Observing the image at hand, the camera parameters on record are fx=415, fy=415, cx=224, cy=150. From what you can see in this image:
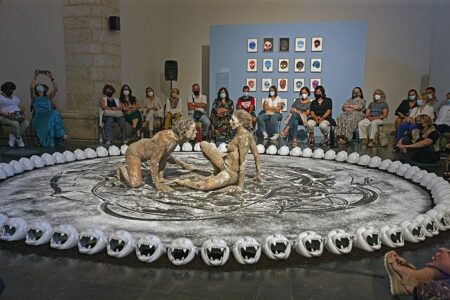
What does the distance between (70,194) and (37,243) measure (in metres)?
1.43

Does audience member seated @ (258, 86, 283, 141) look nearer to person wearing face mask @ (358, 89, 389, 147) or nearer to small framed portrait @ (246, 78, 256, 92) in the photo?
small framed portrait @ (246, 78, 256, 92)

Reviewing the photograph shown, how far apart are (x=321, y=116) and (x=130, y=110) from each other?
4431mm

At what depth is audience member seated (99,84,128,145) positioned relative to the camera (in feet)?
30.8

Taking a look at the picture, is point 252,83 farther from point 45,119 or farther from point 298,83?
point 45,119

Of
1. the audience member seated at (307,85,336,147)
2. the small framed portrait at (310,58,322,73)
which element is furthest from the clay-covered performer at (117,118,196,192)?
the small framed portrait at (310,58,322,73)

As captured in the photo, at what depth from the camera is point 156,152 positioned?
452cm

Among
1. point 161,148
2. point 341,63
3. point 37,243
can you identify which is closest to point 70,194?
point 161,148

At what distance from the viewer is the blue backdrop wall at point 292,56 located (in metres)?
10.8

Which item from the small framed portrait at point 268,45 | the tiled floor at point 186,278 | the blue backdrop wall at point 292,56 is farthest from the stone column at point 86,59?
the tiled floor at point 186,278

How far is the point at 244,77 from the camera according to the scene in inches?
452

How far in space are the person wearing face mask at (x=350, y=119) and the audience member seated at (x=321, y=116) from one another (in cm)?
36

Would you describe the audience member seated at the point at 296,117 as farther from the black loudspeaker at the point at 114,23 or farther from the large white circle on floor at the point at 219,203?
the black loudspeaker at the point at 114,23

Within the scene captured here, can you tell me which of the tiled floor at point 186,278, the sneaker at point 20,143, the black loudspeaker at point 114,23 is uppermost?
the black loudspeaker at point 114,23

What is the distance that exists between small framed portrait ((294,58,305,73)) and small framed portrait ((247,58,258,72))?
108 centimetres
